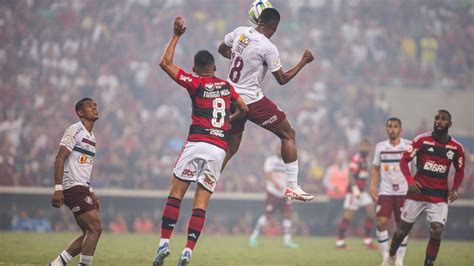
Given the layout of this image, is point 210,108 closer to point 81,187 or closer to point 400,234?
point 81,187

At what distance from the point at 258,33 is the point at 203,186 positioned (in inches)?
97.0

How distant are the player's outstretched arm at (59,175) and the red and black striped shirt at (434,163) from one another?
5.44 m

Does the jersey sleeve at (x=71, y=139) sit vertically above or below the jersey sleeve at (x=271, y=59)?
below

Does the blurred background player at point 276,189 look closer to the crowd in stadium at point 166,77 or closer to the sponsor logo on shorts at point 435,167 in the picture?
the crowd in stadium at point 166,77

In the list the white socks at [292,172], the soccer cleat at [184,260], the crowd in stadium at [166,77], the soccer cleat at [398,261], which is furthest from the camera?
the crowd in stadium at [166,77]

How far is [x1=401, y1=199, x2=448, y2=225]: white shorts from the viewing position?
44.7 feet

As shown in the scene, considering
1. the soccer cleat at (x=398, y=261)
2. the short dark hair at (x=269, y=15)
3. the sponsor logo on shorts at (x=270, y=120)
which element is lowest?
the soccer cleat at (x=398, y=261)

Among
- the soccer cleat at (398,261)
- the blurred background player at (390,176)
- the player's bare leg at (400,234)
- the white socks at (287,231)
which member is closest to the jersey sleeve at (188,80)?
the player's bare leg at (400,234)

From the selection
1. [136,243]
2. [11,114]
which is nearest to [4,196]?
[11,114]

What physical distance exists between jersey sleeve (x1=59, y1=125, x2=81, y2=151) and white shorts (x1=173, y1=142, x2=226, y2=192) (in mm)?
1408

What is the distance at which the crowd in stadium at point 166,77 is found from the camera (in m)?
27.5

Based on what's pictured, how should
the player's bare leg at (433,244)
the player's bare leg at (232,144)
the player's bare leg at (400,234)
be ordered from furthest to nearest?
the player's bare leg at (400,234) → the player's bare leg at (433,244) → the player's bare leg at (232,144)

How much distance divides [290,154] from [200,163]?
5.66 feet

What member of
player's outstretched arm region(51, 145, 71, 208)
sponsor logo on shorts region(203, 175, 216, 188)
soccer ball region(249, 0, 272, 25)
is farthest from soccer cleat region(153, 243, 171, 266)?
soccer ball region(249, 0, 272, 25)
